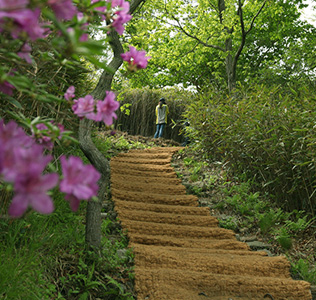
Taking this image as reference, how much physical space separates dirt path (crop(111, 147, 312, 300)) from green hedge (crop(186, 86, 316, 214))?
966 millimetres

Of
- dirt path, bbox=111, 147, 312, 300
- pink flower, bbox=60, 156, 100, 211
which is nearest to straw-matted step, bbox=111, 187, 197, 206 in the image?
dirt path, bbox=111, 147, 312, 300

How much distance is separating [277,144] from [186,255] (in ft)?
6.53

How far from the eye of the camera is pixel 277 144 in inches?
180

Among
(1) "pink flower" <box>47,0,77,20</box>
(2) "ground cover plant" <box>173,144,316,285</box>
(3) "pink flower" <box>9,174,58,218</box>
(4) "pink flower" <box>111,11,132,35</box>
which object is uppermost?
(4) "pink flower" <box>111,11,132,35</box>

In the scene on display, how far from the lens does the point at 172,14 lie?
28.9ft

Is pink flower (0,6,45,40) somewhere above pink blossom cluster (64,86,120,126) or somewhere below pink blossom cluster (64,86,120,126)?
above

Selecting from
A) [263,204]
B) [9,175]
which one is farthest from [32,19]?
[263,204]

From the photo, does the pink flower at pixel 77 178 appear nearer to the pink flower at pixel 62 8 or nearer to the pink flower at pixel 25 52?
the pink flower at pixel 62 8

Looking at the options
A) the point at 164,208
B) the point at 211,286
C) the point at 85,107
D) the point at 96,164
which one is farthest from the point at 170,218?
the point at 85,107

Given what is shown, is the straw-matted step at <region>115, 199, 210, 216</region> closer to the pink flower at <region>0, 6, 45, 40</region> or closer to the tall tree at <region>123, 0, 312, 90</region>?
the tall tree at <region>123, 0, 312, 90</region>

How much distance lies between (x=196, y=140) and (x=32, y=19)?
6.79 meters

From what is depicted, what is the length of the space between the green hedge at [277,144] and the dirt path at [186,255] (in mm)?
966

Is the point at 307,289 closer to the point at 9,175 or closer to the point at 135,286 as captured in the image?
the point at 135,286

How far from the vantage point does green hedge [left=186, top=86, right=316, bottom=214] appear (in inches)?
172
